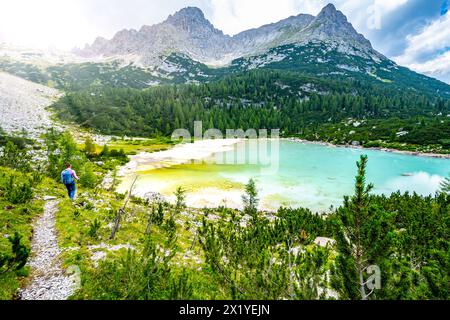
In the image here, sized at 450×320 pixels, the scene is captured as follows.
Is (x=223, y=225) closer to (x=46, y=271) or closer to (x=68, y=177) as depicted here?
(x=46, y=271)

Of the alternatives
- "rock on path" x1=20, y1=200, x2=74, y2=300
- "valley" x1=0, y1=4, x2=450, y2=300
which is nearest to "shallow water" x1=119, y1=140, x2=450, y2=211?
"valley" x1=0, y1=4, x2=450, y2=300

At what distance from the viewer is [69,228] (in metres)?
12.4

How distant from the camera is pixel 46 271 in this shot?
8719mm

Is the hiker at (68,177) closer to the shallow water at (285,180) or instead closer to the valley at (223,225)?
the valley at (223,225)

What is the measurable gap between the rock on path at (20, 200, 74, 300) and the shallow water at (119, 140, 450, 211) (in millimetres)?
15386

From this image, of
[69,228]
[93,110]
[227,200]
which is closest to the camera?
[69,228]

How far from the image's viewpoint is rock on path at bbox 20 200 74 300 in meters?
7.47

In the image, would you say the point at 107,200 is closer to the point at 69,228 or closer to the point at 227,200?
the point at 69,228

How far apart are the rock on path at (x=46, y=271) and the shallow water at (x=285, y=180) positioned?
1539 centimetres

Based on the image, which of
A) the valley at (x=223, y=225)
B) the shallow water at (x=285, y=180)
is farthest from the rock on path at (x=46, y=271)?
the shallow water at (x=285, y=180)

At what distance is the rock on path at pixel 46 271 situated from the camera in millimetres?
7469

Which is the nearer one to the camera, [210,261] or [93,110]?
[210,261]
